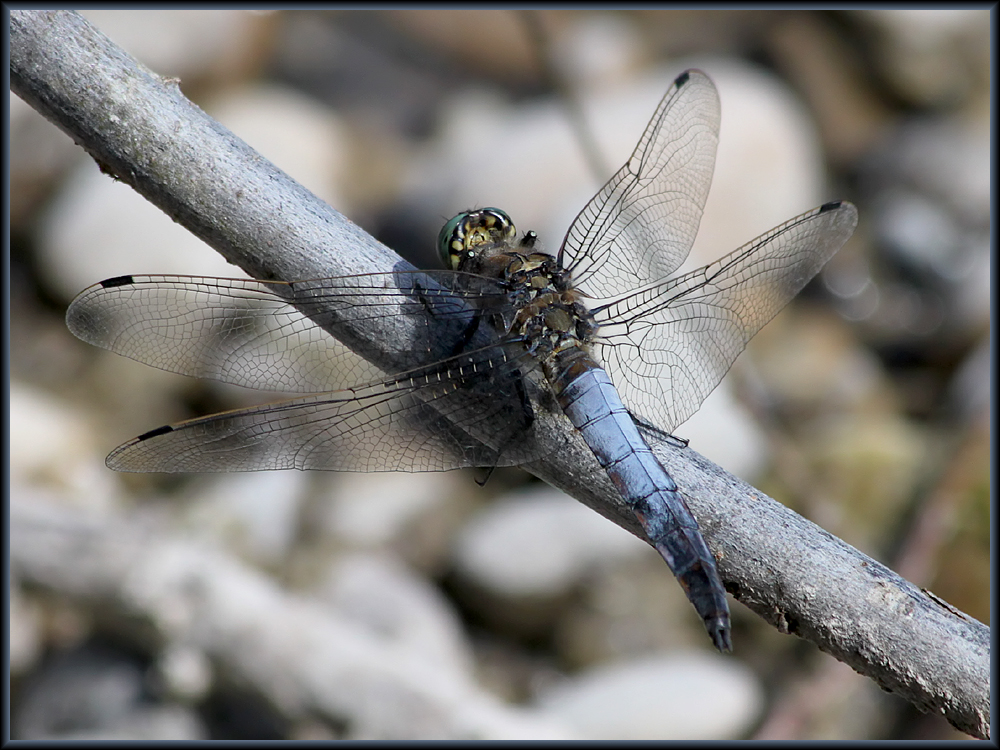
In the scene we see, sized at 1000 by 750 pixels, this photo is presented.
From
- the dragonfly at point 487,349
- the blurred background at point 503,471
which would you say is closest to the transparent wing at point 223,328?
the dragonfly at point 487,349

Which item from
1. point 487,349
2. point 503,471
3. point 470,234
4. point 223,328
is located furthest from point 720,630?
point 503,471

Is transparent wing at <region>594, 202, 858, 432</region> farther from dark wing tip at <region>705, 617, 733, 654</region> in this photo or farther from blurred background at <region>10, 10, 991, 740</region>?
Result: blurred background at <region>10, 10, 991, 740</region>

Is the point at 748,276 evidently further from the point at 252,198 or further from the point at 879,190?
the point at 879,190

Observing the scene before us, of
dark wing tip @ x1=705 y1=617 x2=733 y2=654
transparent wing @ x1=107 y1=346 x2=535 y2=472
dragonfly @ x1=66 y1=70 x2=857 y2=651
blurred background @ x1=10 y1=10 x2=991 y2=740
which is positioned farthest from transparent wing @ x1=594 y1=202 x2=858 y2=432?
blurred background @ x1=10 y1=10 x2=991 y2=740

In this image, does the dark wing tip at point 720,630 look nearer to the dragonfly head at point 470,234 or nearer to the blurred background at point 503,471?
Answer: the dragonfly head at point 470,234

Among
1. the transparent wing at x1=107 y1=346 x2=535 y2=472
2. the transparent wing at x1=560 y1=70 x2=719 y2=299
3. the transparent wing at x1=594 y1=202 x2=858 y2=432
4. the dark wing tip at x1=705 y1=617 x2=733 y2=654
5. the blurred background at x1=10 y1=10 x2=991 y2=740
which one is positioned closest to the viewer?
the dark wing tip at x1=705 y1=617 x2=733 y2=654

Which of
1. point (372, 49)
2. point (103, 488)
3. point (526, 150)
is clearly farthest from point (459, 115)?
point (103, 488)
